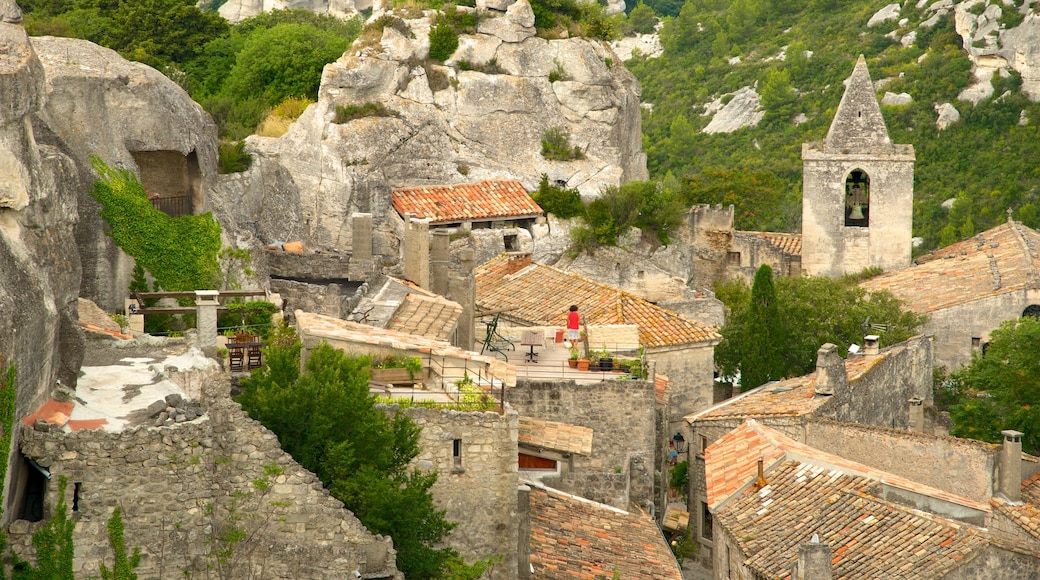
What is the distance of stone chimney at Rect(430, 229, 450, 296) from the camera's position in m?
31.5

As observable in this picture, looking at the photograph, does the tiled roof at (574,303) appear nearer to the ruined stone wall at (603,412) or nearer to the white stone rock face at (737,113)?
the ruined stone wall at (603,412)

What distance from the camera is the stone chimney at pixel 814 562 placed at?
74.9ft

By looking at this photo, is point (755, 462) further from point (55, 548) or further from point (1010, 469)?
point (55, 548)

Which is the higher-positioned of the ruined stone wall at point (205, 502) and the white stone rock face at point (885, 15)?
the white stone rock face at point (885, 15)

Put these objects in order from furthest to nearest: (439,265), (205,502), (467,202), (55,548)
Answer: (467,202) < (439,265) < (205,502) < (55,548)

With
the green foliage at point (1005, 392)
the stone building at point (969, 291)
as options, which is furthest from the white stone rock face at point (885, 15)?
the green foliage at point (1005, 392)

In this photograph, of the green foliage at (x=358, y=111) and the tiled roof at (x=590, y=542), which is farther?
the green foliage at (x=358, y=111)

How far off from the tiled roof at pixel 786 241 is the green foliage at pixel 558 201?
13111 millimetres

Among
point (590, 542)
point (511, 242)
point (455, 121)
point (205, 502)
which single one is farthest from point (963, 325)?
point (205, 502)

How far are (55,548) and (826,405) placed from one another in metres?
17.9

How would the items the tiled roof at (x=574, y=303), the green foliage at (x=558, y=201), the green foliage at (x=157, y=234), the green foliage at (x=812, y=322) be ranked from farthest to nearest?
the green foliage at (x=558, y=201)
the green foliage at (x=812, y=322)
the tiled roof at (x=574, y=303)
the green foliage at (x=157, y=234)

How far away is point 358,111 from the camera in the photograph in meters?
43.2

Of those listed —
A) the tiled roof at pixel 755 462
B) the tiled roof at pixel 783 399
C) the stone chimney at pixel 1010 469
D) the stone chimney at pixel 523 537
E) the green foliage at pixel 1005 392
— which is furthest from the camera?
the green foliage at pixel 1005 392

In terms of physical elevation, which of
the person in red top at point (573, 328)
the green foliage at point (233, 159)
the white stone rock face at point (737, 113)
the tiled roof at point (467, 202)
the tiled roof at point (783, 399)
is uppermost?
the white stone rock face at point (737, 113)
